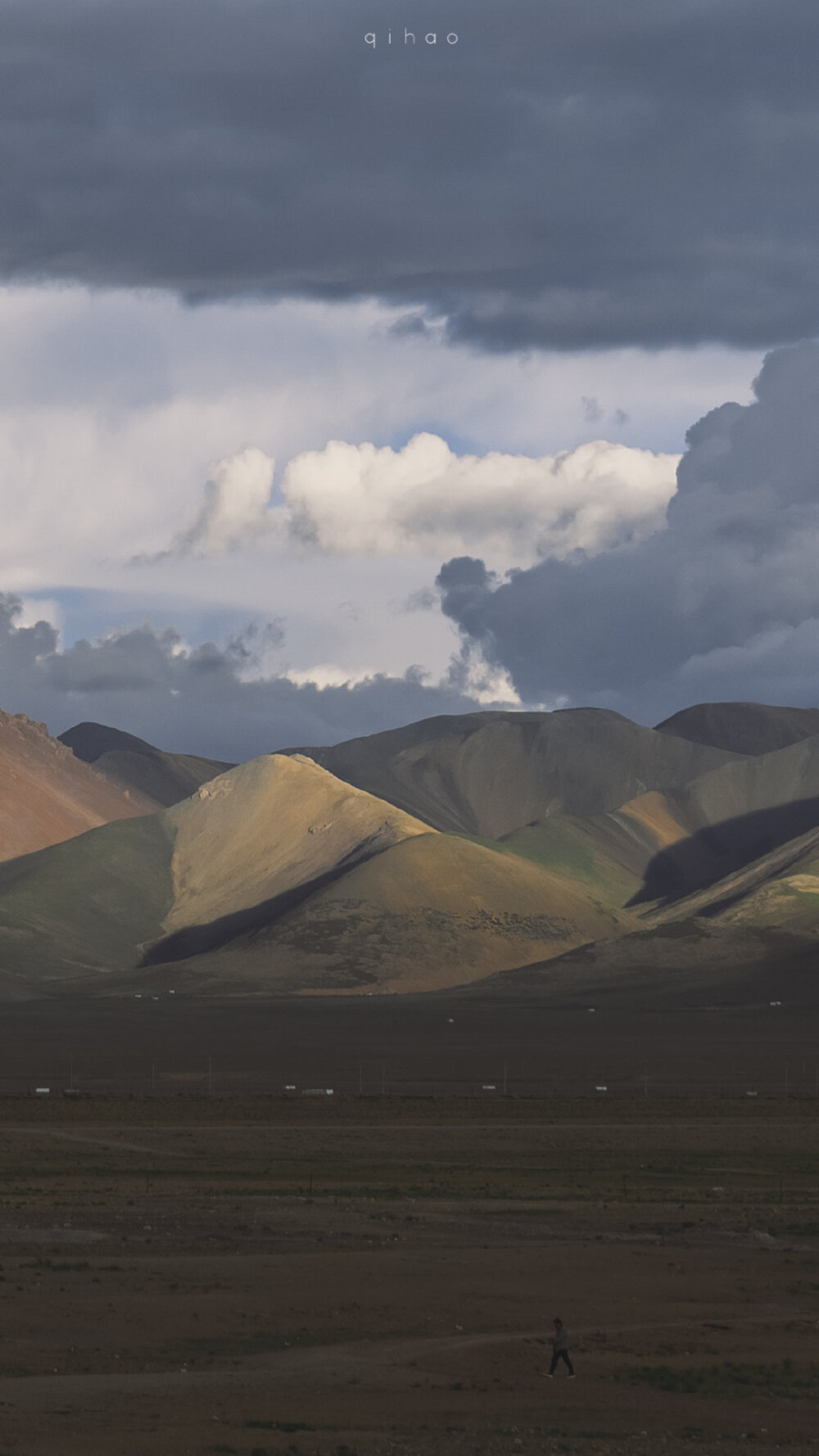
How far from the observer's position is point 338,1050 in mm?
152250

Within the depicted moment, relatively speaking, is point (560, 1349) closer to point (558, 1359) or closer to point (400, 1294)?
point (558, 1359)

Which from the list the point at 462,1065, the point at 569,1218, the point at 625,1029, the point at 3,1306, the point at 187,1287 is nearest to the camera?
the point at 3,1306

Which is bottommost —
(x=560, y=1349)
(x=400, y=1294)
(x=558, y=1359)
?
(x=400, y=1294)

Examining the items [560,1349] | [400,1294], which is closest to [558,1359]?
[560,1349]

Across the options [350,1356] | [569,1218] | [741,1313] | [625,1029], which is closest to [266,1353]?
[350,1356]

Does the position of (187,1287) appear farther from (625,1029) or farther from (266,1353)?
(625,1029)

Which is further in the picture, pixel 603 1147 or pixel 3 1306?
pixel 603 1147

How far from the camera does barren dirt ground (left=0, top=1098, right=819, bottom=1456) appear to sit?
31109 mm

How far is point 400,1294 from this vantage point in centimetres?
4447

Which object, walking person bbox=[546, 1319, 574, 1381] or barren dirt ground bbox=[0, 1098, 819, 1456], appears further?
walking person bbox=[546, 1319, 574, 1381]

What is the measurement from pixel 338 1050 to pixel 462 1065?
15.7 meters

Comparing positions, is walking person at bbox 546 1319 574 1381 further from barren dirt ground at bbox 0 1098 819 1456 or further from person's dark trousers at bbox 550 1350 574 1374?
barren dirt ground at bbox 0 1098 819 1456

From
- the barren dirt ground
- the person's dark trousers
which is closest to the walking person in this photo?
the person's dark trousers

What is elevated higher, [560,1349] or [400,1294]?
[560,1349]
